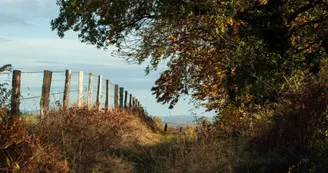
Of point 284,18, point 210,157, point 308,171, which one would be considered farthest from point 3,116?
point 284,18

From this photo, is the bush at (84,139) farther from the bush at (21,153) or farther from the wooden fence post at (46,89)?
the wooden fence post at (46,89)

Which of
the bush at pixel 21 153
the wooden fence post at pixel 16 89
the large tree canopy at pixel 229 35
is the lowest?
the bush at pixel 21 153

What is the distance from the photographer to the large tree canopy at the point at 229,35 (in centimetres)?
1878

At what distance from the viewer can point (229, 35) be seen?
21.2 metres

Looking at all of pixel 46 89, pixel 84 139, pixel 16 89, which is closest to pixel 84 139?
pixel 84 139

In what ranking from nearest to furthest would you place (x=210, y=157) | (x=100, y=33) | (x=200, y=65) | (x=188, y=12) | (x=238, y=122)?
1. (x=210, y=157)
2. (x=238, y=122)
3. (x=188, y=12)
4. (x=100, y=33)
5. (x=200, y=65)

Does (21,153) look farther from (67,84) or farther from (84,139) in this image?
(67,84)

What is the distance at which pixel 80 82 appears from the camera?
19.3 m

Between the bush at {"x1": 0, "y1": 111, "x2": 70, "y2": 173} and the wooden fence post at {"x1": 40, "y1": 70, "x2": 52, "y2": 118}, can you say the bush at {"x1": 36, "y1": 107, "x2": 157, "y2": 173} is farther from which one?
the wooden fence post at {"x1": 40, "y1": 70, "x2": 52, "y2": 118}

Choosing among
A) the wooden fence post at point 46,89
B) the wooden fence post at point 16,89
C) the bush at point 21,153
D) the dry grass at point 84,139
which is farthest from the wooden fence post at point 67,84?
the bush at point 21,153

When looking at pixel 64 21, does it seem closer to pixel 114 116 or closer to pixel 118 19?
pixel 118 19

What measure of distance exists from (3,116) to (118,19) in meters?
10.2

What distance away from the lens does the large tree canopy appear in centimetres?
1878

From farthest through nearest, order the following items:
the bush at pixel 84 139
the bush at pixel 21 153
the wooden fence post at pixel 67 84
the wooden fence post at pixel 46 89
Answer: the wooden fence post at pixel 67 84 → the wooden fence post at pixel 46 89 → the bush at pixel 84 139 → the bush at pixel 21 153
